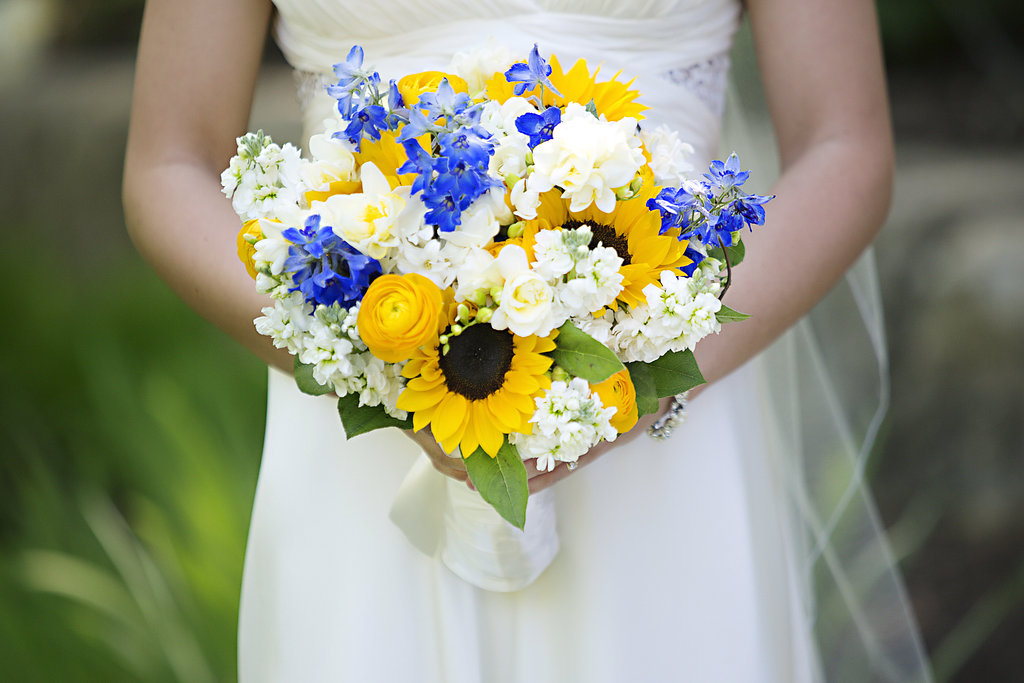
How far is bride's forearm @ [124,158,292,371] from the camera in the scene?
44.4 inches

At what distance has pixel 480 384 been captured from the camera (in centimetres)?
77

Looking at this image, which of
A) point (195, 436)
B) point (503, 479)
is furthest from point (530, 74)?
point (195, 436)

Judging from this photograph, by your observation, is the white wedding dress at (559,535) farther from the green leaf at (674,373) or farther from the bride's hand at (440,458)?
the green leaf at (674,373)

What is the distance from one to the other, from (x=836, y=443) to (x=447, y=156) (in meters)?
1.22

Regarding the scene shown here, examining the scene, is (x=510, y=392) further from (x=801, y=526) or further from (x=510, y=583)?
(x=801, y=526)

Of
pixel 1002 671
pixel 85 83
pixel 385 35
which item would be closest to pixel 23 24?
pixel 85 83

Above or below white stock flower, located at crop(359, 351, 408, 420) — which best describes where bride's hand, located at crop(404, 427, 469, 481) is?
below

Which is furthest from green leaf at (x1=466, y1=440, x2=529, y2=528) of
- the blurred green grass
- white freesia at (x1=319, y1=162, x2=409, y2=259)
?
the blurred green grass

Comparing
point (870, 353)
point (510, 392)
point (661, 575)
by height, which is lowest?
point (661, 575)

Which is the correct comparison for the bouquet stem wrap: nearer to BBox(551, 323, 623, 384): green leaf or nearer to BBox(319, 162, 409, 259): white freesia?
BBox(551, 323, 623, 384): green leaf

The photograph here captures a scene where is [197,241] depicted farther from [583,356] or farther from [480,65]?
[583,356]

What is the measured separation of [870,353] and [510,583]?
89cm

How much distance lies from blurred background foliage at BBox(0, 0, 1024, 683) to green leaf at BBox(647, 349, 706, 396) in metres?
1.99

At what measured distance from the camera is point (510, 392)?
769 mm
